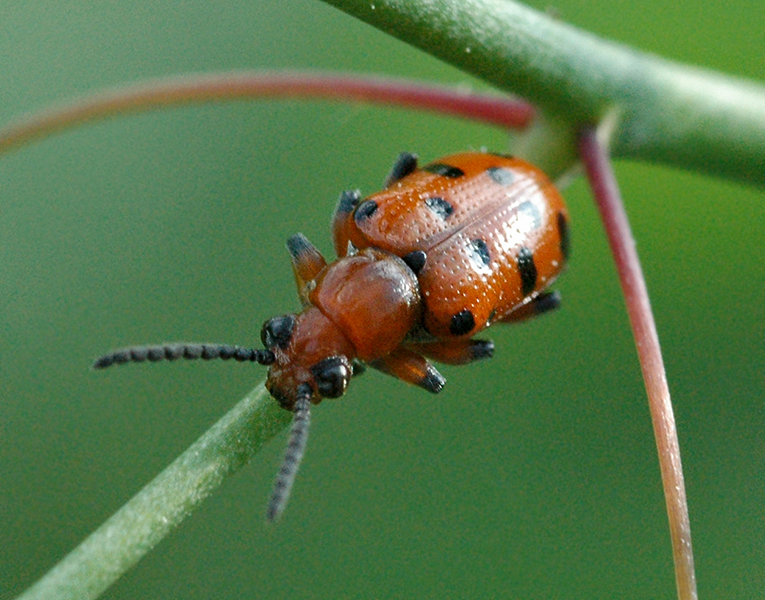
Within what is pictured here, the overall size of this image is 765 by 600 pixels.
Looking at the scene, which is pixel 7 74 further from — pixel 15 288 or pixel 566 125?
pixel 566 125

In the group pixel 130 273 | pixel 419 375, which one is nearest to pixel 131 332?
pixel 130 273

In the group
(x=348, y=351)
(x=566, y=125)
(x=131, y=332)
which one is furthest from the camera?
(x=131, y=332)

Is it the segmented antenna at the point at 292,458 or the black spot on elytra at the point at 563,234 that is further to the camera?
the black spot on elytra at the point at 563,234

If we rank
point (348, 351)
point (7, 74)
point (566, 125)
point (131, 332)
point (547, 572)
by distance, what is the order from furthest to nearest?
point (7, 74), point (131, 332), point (547, 572), point (348, 351), point (566, 125)

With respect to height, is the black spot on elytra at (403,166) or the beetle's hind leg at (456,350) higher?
the black spot on elytra at (403,166)

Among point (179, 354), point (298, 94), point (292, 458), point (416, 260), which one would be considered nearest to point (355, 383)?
point (416, 260)

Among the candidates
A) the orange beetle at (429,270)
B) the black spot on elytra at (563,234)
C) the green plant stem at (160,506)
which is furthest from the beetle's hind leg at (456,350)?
the green plant stem at (160,506)

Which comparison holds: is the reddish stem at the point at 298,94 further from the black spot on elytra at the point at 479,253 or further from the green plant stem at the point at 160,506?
the green plant stem at the point at 160,506
